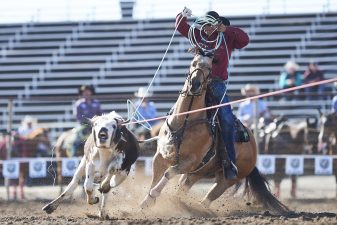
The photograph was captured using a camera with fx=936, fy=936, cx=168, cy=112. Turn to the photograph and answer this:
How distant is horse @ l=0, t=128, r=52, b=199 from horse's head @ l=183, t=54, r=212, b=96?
642cm

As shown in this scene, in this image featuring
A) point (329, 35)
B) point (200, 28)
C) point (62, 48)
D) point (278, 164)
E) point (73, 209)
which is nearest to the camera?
point (200, 28)

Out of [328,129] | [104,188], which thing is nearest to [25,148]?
[328,129]

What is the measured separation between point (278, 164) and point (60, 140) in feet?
12.5

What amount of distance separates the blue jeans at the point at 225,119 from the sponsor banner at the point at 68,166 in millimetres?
5467

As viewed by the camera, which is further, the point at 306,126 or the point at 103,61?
the point at 103,61

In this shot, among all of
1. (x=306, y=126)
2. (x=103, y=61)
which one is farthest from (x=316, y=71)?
(x=103, y=61)

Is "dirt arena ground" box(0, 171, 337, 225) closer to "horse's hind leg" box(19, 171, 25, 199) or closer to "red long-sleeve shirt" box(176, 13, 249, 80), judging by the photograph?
"horse's hind leg" box(19, 171, 25, 199)

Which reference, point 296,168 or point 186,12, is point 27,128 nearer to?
point 296,168

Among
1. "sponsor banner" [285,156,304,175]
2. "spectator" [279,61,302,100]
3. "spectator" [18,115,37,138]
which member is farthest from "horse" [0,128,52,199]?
"spectator" [279,61,302,100]

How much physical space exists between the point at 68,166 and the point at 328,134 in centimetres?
443

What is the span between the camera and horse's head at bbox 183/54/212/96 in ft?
32.1

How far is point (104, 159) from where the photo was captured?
9922mm

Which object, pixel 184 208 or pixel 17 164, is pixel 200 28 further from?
pixel 17 164

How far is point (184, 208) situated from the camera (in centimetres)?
1067
